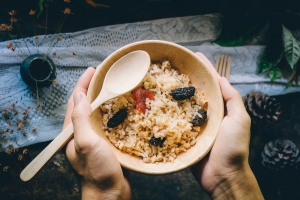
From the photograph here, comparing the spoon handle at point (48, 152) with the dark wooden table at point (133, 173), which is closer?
the spoon handle at point (48, 152)

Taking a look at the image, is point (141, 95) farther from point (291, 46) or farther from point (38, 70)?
point (291, 46)

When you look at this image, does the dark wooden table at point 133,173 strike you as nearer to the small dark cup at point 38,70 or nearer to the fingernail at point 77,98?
the small dark cup at point 38,70

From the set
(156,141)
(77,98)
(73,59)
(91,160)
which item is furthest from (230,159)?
(73,59)

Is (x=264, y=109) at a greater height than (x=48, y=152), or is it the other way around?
(x=48, y=152)

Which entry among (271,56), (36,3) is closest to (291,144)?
(271,56)

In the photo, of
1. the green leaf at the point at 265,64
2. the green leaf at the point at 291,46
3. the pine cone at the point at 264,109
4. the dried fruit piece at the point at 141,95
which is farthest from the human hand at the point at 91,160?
the green leaf at the point at 291,46

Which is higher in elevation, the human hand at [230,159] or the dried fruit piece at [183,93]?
the dried fruit piece at [183,93]

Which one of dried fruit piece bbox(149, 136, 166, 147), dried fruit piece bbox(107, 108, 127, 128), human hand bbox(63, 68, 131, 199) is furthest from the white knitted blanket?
dried fruit piece bbox(149, 136, 166, 147)

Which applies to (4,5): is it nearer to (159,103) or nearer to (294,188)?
(159,103)
